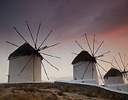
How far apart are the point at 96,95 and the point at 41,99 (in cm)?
472

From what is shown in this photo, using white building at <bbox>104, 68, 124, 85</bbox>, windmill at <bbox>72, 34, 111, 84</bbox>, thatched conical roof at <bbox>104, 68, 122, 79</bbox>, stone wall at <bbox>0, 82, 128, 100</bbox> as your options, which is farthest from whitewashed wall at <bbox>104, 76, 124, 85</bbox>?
stone wall at <bbox>0, 82, 128, 100</bbox>

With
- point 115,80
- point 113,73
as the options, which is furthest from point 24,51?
point 115,80

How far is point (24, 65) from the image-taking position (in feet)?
59.8

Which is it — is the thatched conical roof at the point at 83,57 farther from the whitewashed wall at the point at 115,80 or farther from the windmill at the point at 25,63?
the whitewashed wall at the point at 115,80

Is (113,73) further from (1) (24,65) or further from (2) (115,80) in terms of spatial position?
(1) (24,65)

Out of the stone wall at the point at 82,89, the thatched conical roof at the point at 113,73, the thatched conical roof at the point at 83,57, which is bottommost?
the stone wall at the point at 82,89

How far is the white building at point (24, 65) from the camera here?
59.7ft

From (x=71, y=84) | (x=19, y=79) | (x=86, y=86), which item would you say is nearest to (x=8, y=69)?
(x=19, y=79)

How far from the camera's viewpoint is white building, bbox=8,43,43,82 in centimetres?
1819

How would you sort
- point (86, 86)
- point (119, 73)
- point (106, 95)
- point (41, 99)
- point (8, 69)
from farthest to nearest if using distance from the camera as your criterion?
1. point (119, 73)
2. point (8, 69)
3. point (86, 86)
4. point (106, 95)
5. point (41, 99)

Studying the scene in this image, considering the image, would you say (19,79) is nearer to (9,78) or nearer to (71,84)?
(9,78)

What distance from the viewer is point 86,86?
514 inches

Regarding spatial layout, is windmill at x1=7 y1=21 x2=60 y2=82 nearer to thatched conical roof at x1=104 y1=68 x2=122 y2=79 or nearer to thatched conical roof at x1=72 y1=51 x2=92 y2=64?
thatched conical roof at x1=72 y1=51 x2=92 y2=64

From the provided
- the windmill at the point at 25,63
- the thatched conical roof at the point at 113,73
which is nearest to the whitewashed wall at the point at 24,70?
the windmill at the point at 25,63
